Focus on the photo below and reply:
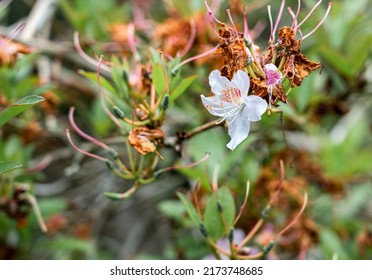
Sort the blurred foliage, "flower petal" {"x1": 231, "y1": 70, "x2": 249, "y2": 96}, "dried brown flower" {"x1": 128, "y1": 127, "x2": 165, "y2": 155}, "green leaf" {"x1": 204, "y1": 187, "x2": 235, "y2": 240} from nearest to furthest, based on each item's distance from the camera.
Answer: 1. "flower petal" {"x1": 231, "y1": 70, "x2": 249, "y2": 96}
2. "dried brown flower" {"x1": 128, "y1": 127, "x2": 165, "y2": 155}
3. "green leaf" {"x1": 204, "y1": 187, "x2": 235, "y2": 240}
4. the blurred foliage

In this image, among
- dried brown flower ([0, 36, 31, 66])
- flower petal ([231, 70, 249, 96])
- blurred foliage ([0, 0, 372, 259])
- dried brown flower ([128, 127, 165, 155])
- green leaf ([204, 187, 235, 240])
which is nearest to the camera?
flower petal ([231, 70, 249, 96])

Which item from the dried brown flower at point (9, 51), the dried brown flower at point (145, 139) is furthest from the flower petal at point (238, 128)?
the dried brown flower at point (9, 51)

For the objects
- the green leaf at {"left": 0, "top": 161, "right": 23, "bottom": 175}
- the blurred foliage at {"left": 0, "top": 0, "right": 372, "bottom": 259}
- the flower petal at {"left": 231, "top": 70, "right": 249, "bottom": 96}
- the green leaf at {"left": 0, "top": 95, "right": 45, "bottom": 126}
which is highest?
the flower petal at {"left": 231, "top": 70, "right": 249, "bottom": 96}

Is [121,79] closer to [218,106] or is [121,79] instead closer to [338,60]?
[218,106]

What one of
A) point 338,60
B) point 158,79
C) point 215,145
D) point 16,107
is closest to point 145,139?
point 158,79

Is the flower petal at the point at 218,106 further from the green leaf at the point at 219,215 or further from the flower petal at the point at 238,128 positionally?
the green leaf at the point at 219,215

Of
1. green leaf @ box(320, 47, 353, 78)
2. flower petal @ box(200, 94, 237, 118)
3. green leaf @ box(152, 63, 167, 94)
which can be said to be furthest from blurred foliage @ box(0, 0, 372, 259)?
flower petal @ box(200, 94, 237, 118)

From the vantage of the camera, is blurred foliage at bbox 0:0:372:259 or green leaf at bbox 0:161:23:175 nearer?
green leaf at bbox 0:161:23:175

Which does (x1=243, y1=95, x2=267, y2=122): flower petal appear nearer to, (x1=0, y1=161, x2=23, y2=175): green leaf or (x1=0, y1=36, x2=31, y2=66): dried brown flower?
(x1=0, y1=161, x2=23, y2=175): green leaf
